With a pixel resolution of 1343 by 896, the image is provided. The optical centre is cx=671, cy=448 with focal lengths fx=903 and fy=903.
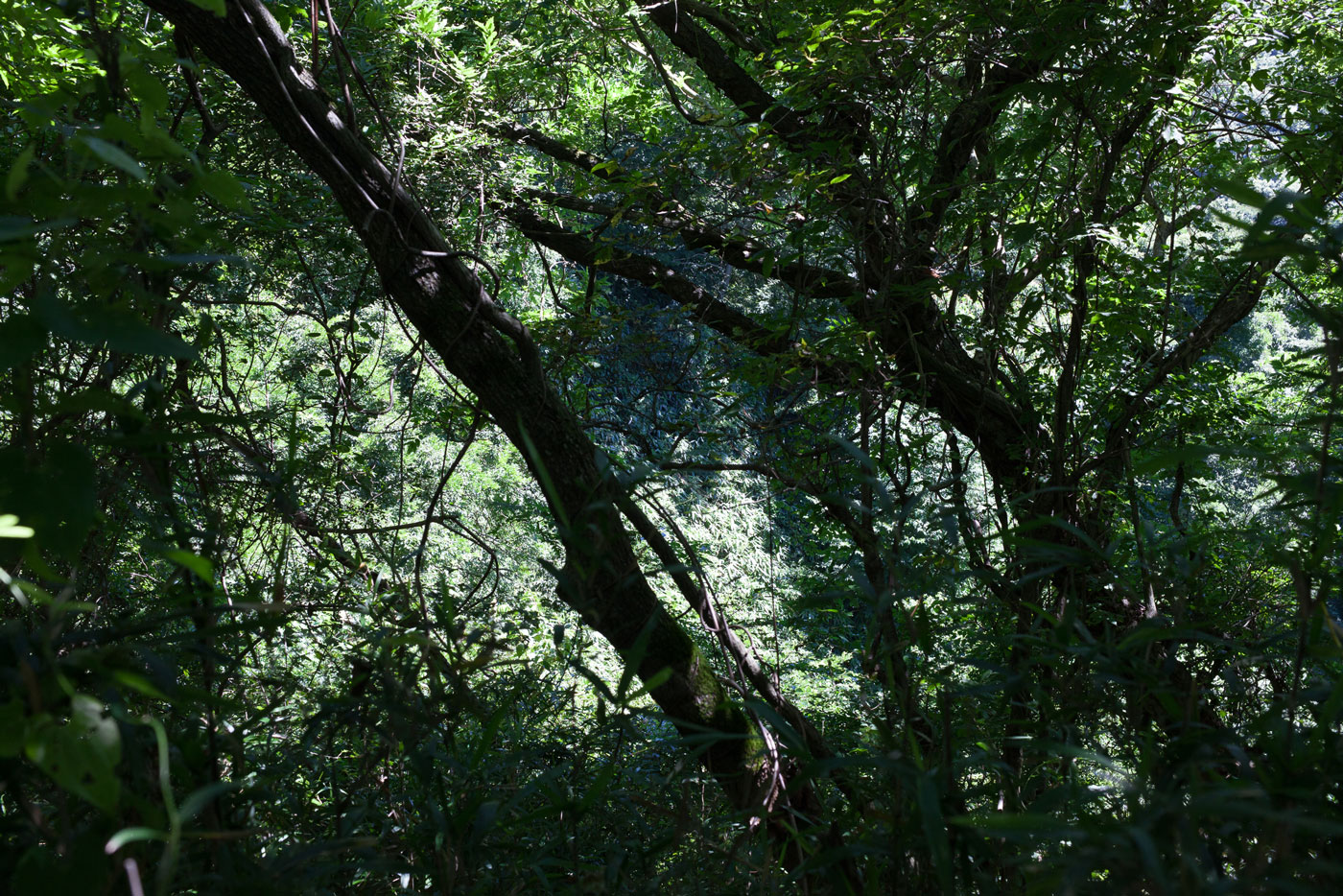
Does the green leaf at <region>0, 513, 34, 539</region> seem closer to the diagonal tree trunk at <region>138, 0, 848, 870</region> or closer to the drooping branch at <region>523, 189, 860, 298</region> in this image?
the diagonal tree trunk at <region>138, 0, 848, 870</region>

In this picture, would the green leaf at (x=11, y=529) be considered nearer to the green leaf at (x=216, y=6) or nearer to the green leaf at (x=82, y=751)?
the green leaf at (x=82, y=751)

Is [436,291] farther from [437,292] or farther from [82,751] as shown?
[82,751]

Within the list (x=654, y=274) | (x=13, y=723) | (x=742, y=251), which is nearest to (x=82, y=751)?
(x=13, y=723)

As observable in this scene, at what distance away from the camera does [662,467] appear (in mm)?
1615

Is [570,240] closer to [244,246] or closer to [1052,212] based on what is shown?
[244,246]

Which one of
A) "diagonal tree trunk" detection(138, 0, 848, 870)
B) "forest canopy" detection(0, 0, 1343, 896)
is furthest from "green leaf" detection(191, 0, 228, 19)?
"diagonal tree trunk" detection(138, 0, 848, 870)

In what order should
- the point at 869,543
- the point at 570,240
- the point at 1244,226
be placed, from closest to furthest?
the point at 1244,226 < the point at 869,543 < the point at 570,240

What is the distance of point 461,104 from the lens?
12.2 feet

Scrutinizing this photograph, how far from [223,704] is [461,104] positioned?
3.38 meters

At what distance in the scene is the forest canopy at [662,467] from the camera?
2.39ft

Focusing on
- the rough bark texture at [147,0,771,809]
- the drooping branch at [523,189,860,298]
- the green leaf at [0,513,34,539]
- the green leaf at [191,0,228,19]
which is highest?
the drooping branch at [523,189,860,298]

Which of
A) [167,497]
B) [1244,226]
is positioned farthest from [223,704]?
[1244,226]

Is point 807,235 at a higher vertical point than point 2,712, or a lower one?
higher

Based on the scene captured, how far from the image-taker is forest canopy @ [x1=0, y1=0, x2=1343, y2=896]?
2.39 feet
